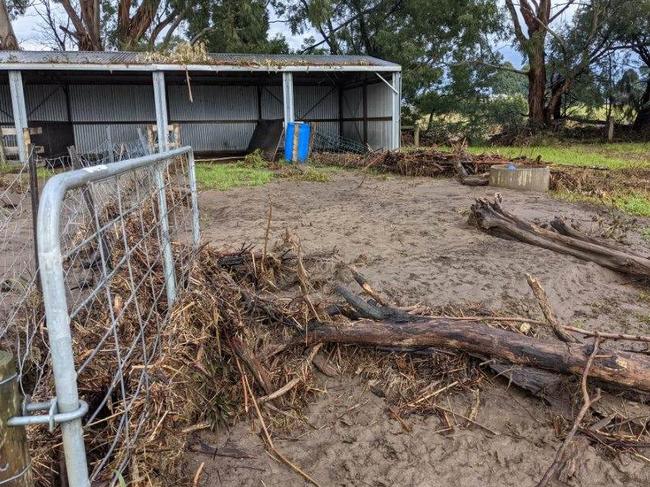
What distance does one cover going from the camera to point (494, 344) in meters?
3.40

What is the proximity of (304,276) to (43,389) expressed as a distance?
190 cm

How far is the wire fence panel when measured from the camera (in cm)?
146

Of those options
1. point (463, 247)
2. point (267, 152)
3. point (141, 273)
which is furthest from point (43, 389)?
point (267, 152)

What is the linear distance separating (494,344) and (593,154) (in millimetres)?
16750

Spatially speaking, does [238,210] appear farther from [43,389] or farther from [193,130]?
[193,130]

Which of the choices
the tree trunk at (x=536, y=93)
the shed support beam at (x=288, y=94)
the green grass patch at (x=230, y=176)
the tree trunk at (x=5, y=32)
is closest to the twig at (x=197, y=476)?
the green grass patch at (x=230, y=176)

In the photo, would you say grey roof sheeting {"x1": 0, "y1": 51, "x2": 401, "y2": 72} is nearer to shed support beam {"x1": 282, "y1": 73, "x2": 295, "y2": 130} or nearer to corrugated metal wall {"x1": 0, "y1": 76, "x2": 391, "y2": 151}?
shed support beam {"x1": 282, "y1": 73, "x2": 295, "y2": 130}

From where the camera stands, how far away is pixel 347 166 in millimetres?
14875

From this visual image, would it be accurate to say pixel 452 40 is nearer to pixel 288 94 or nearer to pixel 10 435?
pixel 288 94

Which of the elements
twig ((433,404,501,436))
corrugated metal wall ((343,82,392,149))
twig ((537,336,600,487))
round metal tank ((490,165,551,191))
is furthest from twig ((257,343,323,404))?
corrugated metal wall ((343,82,392,149))

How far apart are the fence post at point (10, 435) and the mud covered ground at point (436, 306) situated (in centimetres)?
149

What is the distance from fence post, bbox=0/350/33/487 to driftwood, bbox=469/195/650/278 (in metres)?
5.24

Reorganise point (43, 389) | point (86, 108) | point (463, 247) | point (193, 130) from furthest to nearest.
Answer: point (193, 130), point (86, 108), point (463, 247), point (43, 389)

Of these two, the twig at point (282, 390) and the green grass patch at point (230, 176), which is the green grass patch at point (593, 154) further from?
the twig at point (282, 390)
